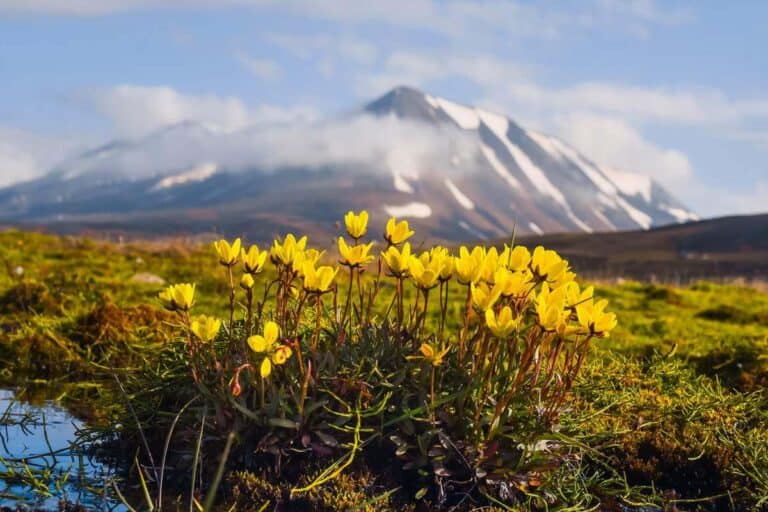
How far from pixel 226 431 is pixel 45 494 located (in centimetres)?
96

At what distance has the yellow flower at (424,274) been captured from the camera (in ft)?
13.3

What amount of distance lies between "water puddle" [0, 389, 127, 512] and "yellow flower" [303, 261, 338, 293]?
1409 millimetres

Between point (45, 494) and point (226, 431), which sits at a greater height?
point (226, 431)

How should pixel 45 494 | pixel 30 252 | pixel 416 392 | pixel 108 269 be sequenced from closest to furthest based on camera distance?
1. pixel 45 494
2. pixel 416 392
3. pixel 108 269
4. pixel 30 252

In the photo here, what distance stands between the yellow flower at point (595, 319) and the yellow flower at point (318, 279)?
128cm

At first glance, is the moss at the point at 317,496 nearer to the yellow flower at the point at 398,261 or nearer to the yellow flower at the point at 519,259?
the yellow flower at the point at 398,261

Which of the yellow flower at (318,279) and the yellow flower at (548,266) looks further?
the yellow flower at (548,266)

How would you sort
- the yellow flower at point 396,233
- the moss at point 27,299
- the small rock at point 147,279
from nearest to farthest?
the yellow flower at point 396,233 < the moss at point 27,299 < the small rock at point 147,279

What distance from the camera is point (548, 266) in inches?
173

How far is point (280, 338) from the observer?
4.66 m

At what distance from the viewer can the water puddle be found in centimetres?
403

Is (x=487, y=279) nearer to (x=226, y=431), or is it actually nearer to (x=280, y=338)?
(x=280, y=338)

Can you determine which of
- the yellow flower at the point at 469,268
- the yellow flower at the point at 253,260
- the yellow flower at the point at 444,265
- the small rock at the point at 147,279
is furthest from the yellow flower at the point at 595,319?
the small rock at the point at 147,279

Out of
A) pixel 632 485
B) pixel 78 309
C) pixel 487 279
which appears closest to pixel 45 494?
pixel 487 279
